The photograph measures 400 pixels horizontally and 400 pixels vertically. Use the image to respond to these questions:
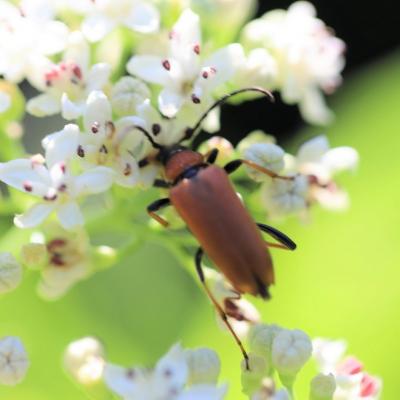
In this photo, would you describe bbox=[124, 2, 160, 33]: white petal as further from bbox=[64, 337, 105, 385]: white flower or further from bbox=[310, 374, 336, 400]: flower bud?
bbox=[310, 374, 336, 400]: flower bud

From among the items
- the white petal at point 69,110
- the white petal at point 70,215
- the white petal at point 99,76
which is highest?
the white petal at point 99,76

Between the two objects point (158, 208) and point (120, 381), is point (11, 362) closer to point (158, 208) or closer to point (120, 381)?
point (120, 381)

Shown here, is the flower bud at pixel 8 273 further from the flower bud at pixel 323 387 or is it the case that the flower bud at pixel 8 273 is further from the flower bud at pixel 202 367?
the flower bud at pixel 323 387

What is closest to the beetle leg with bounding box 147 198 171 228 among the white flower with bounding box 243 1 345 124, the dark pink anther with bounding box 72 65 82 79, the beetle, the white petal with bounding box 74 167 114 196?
the beetle

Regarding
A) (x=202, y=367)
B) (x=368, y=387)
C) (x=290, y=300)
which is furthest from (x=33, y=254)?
(x=290, y=300)

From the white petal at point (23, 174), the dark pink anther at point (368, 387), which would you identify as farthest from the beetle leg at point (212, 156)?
the dark pink anther at point (368, 387)

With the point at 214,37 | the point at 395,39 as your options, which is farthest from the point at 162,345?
the point at 395,39
